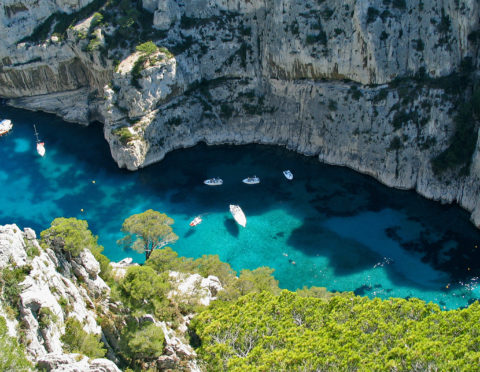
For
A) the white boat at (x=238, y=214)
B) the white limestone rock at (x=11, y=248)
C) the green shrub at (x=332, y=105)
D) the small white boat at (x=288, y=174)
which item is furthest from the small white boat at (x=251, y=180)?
the white limestone rock at (x=11, y=248)

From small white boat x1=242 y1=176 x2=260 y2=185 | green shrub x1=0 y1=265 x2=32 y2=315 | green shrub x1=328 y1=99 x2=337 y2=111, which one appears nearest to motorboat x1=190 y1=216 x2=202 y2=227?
small white boat x1=242 y1=176 x2=260 y2=185

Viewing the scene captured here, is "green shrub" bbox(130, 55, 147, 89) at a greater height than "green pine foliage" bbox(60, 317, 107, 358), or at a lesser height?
greater

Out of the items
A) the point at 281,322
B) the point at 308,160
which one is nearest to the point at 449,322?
the point at 281,322

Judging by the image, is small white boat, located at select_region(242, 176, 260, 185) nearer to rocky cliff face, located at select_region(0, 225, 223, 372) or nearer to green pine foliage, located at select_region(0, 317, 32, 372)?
rocky cliff face, located at select_region(0, 225, 223, 372)

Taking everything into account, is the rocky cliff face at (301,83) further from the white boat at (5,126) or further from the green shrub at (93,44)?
the white boat at (5,126)

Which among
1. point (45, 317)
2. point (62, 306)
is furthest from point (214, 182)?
point (45, 317)

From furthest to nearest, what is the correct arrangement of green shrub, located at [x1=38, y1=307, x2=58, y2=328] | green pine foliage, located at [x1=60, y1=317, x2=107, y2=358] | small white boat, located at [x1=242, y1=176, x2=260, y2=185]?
1. small white boat, located at [x1=242, y1=176, x2=260, y2=185]
2. green pine foliage, located at [x1=60, y1=317, x2=107, y2=358]
3. green shrub, located at [x1=38, y1=307, x2=58, y2=328]

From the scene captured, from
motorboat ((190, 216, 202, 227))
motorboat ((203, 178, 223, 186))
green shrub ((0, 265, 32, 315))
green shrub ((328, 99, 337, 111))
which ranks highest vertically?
green shrub ((0, 265, 32, 315))
